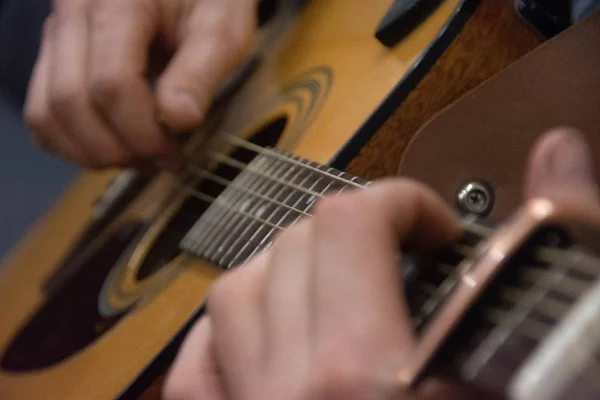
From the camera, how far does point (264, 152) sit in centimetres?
62

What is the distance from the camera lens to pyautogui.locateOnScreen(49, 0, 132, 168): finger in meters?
0.68

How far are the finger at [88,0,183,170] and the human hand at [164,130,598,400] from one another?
1.17 feet

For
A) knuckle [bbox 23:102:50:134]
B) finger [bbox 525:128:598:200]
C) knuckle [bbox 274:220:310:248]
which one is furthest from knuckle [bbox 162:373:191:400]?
knuckle [bbox 23:102:50:134]

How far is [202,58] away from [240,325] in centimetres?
39

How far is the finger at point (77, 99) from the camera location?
0.68m

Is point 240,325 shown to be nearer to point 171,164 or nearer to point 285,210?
point 285,210

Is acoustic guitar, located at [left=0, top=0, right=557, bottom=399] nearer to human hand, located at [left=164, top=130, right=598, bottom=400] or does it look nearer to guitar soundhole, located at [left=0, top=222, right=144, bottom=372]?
guitar soundhole, located at [left=0, top=222, right=144, bottom=372]

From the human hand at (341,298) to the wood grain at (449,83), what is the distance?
0.69ft

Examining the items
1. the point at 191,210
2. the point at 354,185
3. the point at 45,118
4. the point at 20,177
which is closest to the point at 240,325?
the point at 354,185

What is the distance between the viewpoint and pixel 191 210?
27.3 inches

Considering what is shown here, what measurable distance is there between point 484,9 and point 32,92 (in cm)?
48

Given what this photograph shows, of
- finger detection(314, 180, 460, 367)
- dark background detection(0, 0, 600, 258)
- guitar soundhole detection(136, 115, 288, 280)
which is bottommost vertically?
dark background detection(0, 0, 600, 258)

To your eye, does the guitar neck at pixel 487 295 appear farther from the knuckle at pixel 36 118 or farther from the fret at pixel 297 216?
the knuckle at pixel 36 118

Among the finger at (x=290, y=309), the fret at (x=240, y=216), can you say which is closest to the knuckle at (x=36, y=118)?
the fret at (x=240, y=216)
